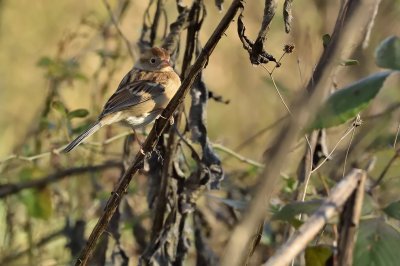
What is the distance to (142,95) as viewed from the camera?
3156mm

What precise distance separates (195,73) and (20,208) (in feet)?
8.67

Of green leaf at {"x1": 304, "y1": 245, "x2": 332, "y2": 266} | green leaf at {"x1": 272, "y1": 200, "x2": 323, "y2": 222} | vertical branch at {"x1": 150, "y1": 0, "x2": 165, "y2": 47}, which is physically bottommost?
green leaf at {"x1": 304, "y1": 245, "x2": 332, "y2": 266}

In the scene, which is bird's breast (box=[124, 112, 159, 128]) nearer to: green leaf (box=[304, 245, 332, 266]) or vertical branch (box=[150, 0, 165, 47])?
vertical branch (box=[150, 0, 165, 47])

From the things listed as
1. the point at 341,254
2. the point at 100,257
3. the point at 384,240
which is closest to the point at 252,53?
the point at 384,240

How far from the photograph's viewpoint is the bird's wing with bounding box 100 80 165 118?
3.10 m

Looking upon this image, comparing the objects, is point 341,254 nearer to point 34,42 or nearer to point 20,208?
point 20,208

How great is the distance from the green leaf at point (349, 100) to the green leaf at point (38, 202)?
2307mm

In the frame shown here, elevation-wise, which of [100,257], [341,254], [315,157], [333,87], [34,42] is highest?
[34,42]

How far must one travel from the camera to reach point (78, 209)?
3.68 meters

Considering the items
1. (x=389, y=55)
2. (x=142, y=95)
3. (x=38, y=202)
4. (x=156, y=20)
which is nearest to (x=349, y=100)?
(x=389, y=55)

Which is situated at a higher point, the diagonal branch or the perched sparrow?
the perched sparrow

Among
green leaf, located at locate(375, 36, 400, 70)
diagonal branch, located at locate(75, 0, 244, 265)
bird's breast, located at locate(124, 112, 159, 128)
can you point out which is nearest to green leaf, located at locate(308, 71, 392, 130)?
green leaf, located at locate(375, 36, 400, 70)

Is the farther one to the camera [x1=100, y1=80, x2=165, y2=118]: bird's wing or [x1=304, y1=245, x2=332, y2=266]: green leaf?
[x1=100, y1=80, x2=165, y2=118]: bird's wing

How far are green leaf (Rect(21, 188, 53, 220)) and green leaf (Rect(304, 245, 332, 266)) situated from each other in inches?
86.4
